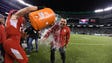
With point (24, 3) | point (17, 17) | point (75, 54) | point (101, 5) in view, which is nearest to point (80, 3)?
point (101, 5)

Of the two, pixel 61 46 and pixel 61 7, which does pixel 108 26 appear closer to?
pixel 61 7

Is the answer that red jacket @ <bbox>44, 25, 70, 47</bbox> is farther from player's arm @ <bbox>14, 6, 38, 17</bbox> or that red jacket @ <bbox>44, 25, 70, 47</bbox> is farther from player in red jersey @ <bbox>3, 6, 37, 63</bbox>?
player's arm @ <bbox>14, 6, 38, 17</bbox>

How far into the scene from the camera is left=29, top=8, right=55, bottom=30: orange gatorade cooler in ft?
18.1

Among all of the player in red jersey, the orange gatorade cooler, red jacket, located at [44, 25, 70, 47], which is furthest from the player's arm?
red jacket, located at [44, 25, 70, 47]

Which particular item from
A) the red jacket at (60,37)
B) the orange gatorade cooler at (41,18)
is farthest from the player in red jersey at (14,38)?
the red jacket at (60,37)

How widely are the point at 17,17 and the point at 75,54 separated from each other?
7792 mm

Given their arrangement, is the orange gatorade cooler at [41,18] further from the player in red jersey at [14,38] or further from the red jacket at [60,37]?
the red jacket at [60,37]

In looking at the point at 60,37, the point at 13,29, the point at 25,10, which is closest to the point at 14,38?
the point at 13,29

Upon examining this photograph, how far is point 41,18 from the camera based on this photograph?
556 cm

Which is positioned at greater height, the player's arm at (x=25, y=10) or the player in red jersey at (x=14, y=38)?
the player's arm at (x=25, y=10)

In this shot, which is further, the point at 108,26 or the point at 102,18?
the point at 102,18

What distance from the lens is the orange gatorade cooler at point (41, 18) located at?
552 centimetres

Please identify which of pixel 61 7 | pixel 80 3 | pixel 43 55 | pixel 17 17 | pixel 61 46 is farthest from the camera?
pixel 61 7

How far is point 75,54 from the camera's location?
1327cm
